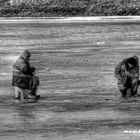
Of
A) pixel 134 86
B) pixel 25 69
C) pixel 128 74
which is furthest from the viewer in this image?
pixel 134 86

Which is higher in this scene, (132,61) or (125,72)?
(132,61)

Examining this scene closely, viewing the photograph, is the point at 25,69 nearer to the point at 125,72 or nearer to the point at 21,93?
the point at 21,93

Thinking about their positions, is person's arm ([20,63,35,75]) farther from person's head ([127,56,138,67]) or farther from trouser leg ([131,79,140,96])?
trouser leg ([131,79,140,96])

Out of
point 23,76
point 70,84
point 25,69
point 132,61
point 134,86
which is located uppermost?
point 132,61

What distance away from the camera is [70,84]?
2275 centimetres

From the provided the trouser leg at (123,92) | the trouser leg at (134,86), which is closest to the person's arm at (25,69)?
the trouser leg at (123,92)

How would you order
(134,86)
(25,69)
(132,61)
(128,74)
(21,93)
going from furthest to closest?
(134,86) < (128,74) < (132,61) < (21,93) < (25,69)

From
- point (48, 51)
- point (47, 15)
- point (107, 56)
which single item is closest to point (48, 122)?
point (107, 56)

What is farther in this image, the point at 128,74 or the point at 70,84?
the point at 70,84

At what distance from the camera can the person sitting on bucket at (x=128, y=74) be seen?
18688 millimetres

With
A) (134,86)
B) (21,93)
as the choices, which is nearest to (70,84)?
(134,86)

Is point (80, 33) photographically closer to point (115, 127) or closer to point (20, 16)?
point (20, 16)

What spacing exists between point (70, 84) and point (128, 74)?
14.2ft

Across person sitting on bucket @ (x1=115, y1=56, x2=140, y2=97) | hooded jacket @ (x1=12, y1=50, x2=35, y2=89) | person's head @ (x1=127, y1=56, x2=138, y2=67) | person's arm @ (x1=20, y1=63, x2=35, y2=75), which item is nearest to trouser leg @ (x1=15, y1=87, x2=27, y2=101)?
hooded jacket @ (x1=12, y1=50, x2=35, y2=89)
